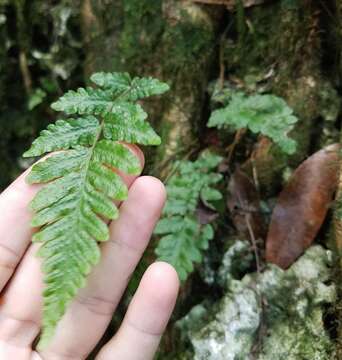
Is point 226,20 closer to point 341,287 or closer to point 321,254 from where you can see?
point 321,254

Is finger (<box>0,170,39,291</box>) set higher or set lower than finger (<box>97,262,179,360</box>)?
higher

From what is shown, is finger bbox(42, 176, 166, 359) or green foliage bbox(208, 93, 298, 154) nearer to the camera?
finger bbox(42, 176, 166, 359)

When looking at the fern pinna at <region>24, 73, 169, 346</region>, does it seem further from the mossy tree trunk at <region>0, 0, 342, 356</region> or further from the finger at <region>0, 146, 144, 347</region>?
the mossy tree trunk at <region>0, 0, 342, 356</region>

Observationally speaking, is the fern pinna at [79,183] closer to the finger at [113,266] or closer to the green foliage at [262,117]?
the finger at [113,266]

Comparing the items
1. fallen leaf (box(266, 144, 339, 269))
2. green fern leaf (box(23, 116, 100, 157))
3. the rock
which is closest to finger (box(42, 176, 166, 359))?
green fern leaf (box(23, 116, 100, 157))

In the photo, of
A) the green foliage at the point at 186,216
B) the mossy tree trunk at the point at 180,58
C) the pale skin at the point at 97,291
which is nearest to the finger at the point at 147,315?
the pale skin at the point at 97,291

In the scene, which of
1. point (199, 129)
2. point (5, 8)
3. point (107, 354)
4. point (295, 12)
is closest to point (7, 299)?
point (107, 354)

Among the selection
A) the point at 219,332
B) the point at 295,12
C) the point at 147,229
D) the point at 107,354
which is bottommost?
the point at 219,332
